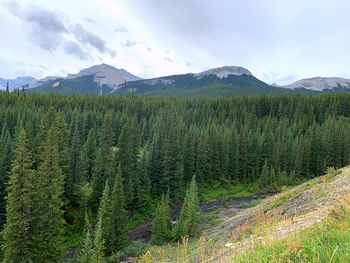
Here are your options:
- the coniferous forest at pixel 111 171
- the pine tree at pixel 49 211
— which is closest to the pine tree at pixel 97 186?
the coniferous forest at pixel 111 171

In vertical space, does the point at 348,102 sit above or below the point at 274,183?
above

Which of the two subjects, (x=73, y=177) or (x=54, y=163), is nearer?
(x=54, y=163)

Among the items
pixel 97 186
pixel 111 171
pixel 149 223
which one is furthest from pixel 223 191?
pixel 97 186

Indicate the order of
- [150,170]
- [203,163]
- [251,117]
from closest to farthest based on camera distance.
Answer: [150,170]
[203,163]
[251,117]

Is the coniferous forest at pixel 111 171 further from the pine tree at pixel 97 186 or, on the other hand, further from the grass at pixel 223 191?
the grass at pixel 223 191

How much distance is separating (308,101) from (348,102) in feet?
68.6

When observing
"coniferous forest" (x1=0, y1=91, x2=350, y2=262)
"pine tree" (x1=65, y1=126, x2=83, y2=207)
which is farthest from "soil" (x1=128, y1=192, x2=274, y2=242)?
"pine tree" (x1=65, y1=126, x2=83, y2=207)

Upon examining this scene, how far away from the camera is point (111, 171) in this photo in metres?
42.3

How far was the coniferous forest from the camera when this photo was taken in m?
21.5

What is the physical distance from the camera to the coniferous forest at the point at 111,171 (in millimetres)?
21503

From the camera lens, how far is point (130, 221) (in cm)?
4022

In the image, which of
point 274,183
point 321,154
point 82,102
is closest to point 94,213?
point 274,183

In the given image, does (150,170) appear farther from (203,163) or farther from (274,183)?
(274,183)

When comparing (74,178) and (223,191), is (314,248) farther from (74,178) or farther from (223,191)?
(223,191)
